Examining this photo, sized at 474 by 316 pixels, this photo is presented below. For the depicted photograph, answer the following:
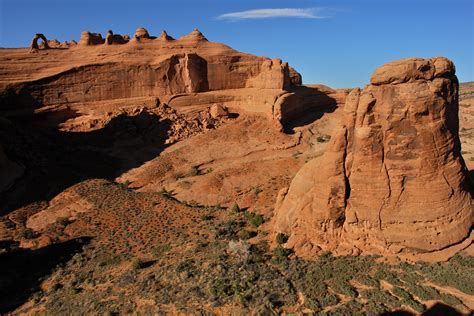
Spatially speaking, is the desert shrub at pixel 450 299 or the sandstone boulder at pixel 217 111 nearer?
the desert shrub at pixel 450 299

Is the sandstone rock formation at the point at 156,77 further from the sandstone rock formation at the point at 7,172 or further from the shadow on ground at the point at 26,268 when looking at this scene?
the shadow on ground at the point at 26,268

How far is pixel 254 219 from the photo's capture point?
67.0ft

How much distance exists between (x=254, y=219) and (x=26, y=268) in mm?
11969

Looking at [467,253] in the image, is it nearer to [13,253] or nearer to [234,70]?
[13,253]

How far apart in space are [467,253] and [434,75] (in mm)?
7074

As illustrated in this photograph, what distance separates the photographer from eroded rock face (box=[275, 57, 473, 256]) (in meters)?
14.4

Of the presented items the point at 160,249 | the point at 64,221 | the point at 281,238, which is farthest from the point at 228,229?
the point at 64,221

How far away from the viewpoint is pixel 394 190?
1491 centimetres

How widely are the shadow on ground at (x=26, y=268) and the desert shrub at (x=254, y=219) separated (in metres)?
9.19

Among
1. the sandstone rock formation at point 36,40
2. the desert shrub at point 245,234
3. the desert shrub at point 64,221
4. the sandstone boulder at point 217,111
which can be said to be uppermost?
the sandstone rock formation at point 36,40

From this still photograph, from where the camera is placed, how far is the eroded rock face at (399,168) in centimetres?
1445

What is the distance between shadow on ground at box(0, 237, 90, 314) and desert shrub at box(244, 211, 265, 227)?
919 centimetres

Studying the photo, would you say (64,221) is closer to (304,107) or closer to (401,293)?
(401,293)

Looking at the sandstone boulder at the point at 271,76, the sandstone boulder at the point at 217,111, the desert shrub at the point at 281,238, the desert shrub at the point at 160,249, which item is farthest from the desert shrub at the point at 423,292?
the sandstone boulder at the point at 271,76
